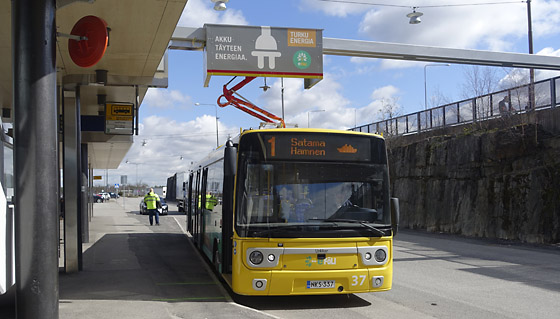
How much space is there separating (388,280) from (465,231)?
50.7ft

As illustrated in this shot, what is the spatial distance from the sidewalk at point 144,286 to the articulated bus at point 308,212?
84 cm

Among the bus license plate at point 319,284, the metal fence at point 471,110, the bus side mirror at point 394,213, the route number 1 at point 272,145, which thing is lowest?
the bus license plate at point 319,284

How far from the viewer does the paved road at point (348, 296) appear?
26.5 feet

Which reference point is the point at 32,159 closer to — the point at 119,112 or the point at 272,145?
the point at 272,145

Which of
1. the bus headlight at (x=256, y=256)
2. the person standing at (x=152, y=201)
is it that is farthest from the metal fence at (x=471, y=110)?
the bus headlight at (x=256, y=256)

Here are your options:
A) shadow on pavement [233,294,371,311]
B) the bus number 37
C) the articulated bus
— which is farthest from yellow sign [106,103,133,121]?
the bus number 37

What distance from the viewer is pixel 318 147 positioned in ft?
28.7

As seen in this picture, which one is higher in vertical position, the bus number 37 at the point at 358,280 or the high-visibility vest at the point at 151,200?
the high-visibility vest at the point at 151,200

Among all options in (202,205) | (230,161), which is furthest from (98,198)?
(230,161)

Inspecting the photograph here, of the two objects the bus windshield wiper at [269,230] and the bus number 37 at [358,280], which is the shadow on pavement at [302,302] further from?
the bus windshield wiper at [269,230]

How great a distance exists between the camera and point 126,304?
27.1ft

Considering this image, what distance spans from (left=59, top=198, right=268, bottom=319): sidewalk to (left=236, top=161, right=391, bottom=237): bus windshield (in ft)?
4.73

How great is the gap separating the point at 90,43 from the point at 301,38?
24.7ft

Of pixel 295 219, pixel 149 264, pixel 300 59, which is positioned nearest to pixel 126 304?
pixel 295 219
